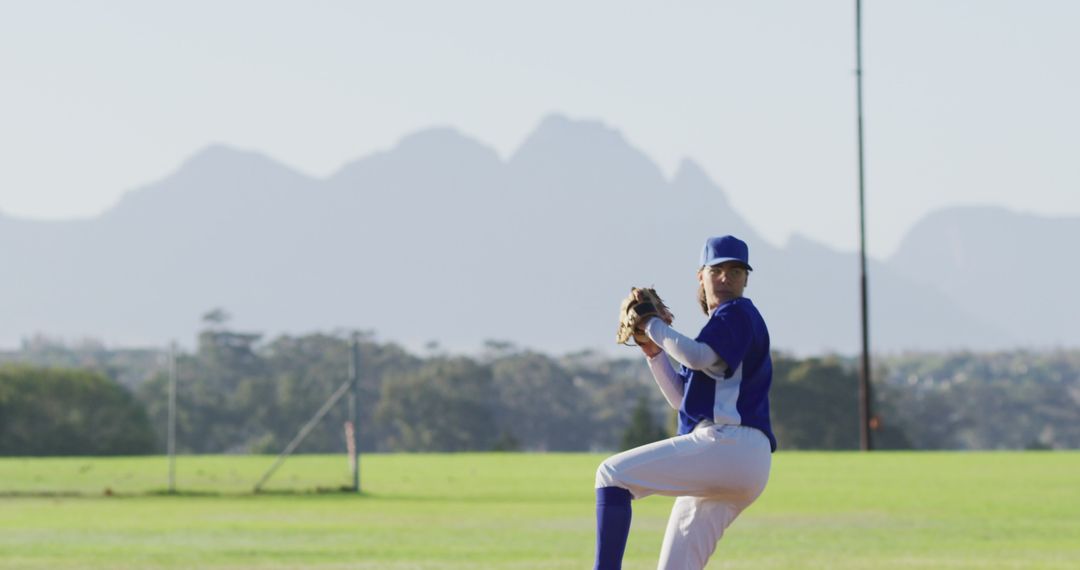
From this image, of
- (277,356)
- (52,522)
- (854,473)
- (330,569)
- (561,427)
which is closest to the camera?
(330,569)

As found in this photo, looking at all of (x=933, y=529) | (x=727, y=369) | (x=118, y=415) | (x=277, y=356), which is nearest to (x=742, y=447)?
(x=727, y=369)

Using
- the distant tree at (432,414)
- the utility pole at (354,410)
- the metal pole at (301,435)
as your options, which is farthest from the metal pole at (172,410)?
the distant tree at (432,414)

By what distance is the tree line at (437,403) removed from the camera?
1905 inches

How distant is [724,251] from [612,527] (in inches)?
51.0

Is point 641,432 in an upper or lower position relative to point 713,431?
lower

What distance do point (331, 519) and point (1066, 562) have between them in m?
10.5

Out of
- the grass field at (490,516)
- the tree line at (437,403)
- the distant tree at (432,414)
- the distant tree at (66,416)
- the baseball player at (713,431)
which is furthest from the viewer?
the distant tree at (432,414)

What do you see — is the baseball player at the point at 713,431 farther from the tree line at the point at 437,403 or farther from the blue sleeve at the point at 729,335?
the tree line at the point at 437,403

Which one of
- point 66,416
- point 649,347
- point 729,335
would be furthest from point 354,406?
point 729,335

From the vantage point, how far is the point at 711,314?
28.8 ft

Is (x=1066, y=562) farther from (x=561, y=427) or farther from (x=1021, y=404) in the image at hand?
(x=1021, y=404)

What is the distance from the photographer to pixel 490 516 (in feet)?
83.5

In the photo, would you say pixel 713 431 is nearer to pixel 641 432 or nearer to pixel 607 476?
pixel 607 476

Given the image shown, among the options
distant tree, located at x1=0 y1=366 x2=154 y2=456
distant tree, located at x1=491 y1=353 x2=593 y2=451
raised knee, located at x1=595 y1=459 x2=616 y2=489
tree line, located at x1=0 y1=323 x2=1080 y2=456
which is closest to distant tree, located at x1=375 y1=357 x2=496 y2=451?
tree line, located at x1=0 y1=323 x2=1080 y2=456
